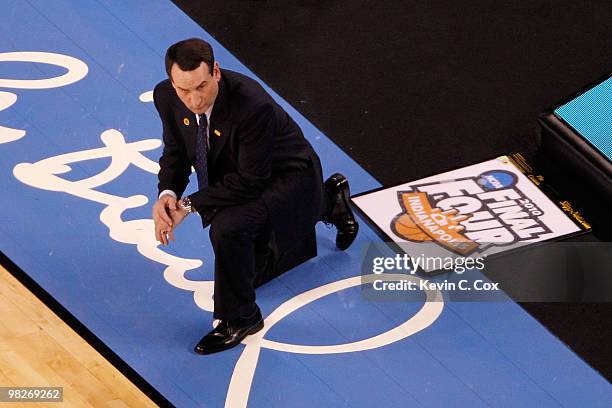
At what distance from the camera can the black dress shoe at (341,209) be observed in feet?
17.3

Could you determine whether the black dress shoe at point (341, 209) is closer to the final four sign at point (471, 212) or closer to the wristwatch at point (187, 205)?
the final four sign at point (471, 212)

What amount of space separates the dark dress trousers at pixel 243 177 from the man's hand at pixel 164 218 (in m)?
0.09

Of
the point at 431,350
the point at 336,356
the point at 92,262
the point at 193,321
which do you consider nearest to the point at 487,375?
the point at 431,350

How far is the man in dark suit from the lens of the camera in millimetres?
4625

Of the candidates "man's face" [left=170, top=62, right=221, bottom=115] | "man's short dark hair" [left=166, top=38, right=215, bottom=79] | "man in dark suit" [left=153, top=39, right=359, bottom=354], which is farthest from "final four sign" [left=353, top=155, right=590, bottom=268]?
"man's short dark hair" [left=166, top=38, right=215, bottom=79]

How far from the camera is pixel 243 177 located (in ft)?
15.4

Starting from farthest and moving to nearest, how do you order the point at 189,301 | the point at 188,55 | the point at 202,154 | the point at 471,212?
the point at 471,212 < the point at 189,301 < the point at 202,154 < the point at 188,55

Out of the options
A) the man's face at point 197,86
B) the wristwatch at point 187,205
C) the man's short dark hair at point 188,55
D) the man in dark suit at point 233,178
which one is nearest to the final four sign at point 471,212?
the man in dark suit at point 233,178

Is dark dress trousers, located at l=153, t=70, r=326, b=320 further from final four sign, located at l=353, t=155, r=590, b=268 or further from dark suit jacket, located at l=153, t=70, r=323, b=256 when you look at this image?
final four sign, located at l=353, t=155, r=590, b=268

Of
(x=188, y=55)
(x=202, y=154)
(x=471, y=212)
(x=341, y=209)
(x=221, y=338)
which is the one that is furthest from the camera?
(x=471, y=212)

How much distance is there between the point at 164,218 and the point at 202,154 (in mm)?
269

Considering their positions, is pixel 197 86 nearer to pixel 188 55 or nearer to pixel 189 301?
pixel 188 55

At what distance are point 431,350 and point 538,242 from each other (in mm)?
793

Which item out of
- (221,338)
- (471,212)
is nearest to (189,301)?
(221,338)
